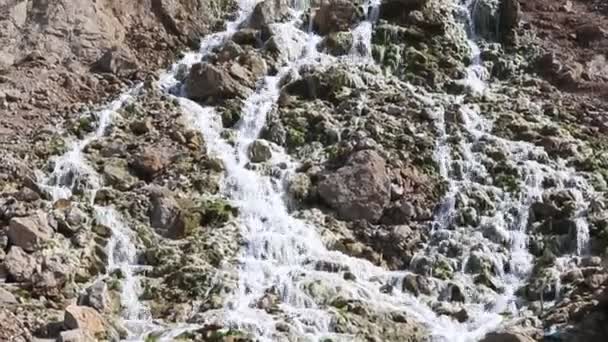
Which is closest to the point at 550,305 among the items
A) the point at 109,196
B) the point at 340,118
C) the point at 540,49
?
the point at 340,118

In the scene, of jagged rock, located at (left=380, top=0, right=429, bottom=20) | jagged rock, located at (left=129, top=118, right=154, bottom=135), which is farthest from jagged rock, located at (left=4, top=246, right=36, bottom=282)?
jagged rock, located at (left=380, top=0, right=429, bottom=20)

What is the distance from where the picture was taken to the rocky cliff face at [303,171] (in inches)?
540

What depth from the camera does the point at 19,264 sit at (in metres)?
13.6

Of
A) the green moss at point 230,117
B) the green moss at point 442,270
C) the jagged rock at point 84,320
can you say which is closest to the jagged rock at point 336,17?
the green moss at point 230,117

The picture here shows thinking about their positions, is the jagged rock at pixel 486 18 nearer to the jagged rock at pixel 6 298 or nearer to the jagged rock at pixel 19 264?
the jagged rock at pixel 19 264

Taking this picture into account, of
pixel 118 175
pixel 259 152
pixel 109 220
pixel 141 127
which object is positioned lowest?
pixel 109 220

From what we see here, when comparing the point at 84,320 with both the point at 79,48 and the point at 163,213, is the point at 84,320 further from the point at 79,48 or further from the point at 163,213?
the point at 79,48

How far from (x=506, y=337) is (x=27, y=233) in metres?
7.69

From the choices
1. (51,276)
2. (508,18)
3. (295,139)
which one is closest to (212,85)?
(295,139)

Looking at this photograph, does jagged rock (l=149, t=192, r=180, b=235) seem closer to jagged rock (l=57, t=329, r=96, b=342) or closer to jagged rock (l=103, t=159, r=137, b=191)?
jagged rock (l=103, t=159, r=137, b=191)

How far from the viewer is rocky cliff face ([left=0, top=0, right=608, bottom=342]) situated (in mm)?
13711

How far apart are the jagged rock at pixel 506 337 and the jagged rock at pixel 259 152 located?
21.7 ft

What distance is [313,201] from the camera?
16609 millimetres

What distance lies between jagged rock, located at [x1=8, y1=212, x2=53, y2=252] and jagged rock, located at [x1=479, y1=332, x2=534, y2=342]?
7.26 metres
